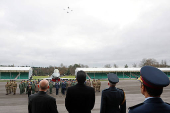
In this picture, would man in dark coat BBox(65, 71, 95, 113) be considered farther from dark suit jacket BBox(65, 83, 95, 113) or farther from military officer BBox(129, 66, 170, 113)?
military officer BBox(129, 66, 170, 113)

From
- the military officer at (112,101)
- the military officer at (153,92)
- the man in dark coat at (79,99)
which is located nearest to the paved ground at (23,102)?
the military officer at (112,101)

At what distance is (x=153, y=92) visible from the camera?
1623mm

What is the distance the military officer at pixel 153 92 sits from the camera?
1.54 metres

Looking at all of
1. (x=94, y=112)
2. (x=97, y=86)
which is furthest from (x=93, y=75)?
(x=94, y=112)

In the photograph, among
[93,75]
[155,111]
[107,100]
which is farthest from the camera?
[93,75]

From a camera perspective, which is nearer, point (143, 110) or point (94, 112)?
point (143, 110)

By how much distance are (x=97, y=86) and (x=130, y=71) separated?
127 feet

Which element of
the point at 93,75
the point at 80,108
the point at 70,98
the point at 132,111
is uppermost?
the point at 132,111

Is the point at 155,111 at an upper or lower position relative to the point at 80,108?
upper

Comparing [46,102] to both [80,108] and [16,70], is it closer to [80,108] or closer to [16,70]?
[80,108]

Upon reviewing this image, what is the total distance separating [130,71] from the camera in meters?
52.6

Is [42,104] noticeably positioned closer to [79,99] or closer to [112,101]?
[79,99]

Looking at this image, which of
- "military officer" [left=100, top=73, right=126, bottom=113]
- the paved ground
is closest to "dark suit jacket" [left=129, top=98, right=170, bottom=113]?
"military officer" [left=100, top=73, right=126, bottom=113]

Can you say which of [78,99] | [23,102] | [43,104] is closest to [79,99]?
[78,99]
